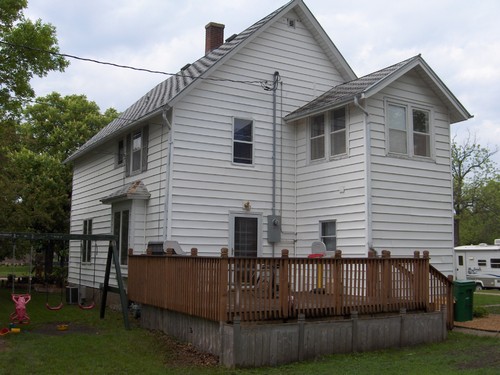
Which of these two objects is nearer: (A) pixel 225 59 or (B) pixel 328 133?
(B) pixel 328 133

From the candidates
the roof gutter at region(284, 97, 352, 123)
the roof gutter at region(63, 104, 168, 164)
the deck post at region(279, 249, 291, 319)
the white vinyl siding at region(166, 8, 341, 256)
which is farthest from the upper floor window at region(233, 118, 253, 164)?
the deck post at region(279, 249, 291, 319)

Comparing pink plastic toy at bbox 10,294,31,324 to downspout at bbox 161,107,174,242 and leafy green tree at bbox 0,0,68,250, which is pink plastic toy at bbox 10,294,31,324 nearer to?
downspout at bbox 161,107,174,242

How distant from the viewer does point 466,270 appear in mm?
31531

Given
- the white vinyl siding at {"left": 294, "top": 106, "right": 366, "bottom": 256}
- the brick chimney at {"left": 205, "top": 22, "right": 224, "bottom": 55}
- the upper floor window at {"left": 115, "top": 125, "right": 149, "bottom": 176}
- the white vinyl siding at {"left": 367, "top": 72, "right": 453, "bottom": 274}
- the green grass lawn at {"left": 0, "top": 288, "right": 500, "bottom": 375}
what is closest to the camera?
the green grass lawn at {"left": 0, "top": 288, "right": 500, "bottom": 375}

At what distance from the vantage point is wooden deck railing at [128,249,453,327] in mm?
8969

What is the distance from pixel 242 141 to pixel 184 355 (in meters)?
6.74

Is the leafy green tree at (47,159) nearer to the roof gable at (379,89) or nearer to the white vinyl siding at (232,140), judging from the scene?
the white vinyl siding at (232,140)

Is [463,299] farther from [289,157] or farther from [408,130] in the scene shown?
[289,157]

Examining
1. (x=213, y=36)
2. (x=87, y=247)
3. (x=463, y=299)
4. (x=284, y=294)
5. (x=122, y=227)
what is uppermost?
(x=213, y=36)

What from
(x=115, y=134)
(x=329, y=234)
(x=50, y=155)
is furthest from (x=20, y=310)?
(x=50, y=155)

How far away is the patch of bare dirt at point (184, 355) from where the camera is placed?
8.96 m

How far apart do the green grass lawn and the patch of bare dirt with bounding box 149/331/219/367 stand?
0.06 feet

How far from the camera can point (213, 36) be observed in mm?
19328

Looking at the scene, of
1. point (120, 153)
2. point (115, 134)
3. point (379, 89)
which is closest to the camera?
point (379, 89)
